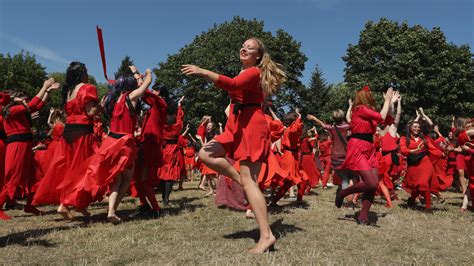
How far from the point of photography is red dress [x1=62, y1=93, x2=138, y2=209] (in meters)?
5.28

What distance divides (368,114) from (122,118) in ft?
12.2

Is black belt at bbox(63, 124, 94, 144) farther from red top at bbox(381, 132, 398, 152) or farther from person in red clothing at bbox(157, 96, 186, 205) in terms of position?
red top at bbox(381, 132, 398, 152)

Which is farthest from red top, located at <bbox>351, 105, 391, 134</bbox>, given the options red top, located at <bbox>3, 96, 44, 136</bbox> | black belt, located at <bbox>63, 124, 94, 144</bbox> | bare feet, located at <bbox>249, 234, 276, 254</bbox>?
red top, located at <bbox>3, 96, 44, 136</bbox>

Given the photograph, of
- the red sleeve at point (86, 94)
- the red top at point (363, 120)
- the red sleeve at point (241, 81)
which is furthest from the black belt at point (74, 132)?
the red top at point (363, 120)

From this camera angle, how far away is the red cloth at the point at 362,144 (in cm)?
Answer: 604

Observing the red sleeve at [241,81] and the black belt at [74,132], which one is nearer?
the red sleeve at [241,81]

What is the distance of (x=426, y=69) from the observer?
3228 cm

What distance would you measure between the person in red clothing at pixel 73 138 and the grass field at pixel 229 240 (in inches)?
19.9

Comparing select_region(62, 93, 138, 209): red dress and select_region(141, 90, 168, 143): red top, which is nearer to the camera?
select_region(62, 93, 138, 209): red dress

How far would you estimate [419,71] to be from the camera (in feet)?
107

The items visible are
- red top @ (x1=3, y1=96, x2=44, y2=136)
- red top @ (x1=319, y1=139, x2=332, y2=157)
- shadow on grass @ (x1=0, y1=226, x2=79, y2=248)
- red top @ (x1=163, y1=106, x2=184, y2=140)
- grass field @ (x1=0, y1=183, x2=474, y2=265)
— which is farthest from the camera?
red top @ (x1=319, y1=139, x2=332, y2=157)

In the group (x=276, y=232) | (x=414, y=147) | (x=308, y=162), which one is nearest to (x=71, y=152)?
(x=276, y=232)

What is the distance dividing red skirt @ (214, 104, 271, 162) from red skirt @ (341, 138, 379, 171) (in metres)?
2.41

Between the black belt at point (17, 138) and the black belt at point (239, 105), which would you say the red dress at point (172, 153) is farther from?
the black belt at point (239, 105)
